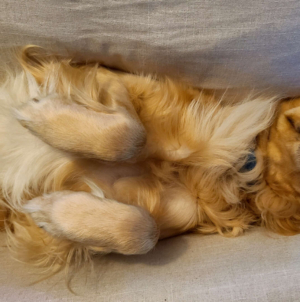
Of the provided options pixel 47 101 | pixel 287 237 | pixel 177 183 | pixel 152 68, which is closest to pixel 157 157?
pixel 177 183

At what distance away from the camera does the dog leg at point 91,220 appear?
0.96 metres

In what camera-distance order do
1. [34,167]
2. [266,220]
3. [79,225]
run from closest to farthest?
[79,225]
[34,167]
[266,220]

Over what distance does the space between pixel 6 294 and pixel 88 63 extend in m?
0.76

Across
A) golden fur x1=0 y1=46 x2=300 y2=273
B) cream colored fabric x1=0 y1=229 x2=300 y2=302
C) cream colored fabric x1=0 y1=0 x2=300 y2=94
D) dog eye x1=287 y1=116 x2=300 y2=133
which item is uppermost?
cream colored fabric x1=0 y1=0 x2=300 y2=94

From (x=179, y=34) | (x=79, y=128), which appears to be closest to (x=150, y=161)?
(x=79, y=128)

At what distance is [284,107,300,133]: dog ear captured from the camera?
1.11 m

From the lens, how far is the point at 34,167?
3.72 feet

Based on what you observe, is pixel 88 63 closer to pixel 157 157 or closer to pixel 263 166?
pixel 157 157

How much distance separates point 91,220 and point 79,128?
0.83 feet

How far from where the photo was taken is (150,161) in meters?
1.20

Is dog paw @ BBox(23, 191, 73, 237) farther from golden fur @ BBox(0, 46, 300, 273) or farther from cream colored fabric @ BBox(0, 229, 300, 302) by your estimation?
cream colored fabric @ BBox(0, 229, 300, 302)

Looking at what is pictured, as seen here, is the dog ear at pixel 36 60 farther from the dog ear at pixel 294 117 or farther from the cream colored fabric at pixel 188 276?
the dog ear at pixel 294 117

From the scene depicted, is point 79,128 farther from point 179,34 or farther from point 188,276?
point 188,276

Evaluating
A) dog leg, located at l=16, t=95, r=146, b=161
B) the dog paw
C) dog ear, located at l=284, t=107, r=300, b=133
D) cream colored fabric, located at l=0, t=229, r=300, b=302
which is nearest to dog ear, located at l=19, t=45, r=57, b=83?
dog leg, located at l=16, t=95, r=146, b=161
